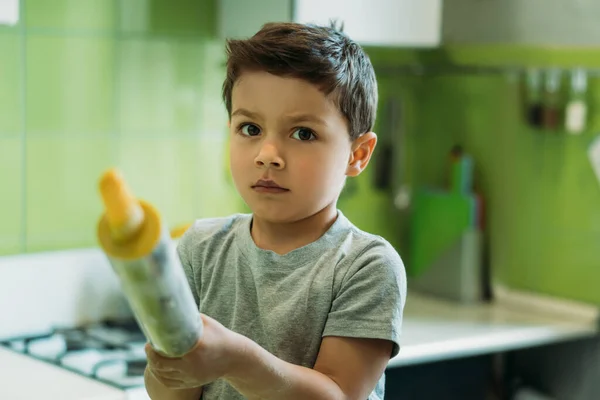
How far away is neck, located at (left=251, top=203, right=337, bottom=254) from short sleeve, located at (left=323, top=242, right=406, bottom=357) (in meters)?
0.06

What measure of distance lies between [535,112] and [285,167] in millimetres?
1502

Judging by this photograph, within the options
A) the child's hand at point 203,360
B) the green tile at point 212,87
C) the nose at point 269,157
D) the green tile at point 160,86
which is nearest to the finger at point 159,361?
the child's hand at point 203,360

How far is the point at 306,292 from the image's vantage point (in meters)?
0.97

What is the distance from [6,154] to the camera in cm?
187

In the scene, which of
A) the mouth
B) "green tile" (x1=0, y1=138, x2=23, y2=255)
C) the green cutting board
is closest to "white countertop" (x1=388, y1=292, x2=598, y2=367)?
the green cutting board

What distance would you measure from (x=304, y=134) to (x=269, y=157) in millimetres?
51

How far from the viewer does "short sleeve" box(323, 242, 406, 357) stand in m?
0.94

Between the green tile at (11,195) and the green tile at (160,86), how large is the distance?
0.24 meters

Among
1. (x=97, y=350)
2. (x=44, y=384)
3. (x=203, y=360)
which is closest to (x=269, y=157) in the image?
(x=203, y=360)

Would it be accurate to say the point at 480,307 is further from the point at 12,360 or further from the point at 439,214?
the point at 12,360

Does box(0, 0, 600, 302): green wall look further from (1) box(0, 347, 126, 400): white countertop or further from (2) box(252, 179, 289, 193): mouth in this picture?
(2) box(252, 179, 289, 193): mouth

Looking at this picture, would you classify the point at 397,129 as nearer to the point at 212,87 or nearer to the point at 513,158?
the point at 513,158

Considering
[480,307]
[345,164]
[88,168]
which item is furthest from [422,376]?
[345,164]

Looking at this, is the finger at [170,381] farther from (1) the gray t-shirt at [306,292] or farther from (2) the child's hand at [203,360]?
(1) the gray t-shirt at [306,292]
